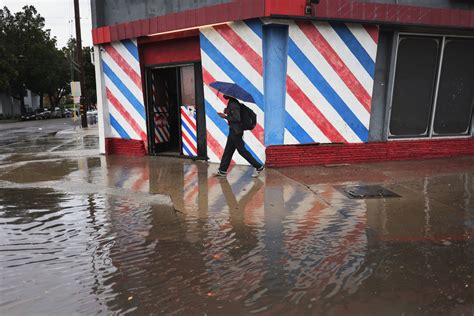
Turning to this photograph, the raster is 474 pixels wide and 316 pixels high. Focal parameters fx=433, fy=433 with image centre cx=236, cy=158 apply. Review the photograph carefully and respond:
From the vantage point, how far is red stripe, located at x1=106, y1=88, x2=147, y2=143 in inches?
438

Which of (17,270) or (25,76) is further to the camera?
(25,76)

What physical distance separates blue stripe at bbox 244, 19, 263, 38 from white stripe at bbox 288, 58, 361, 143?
805 mm

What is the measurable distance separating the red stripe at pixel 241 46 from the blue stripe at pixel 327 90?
2.29 ft

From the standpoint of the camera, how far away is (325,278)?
4.05 metres

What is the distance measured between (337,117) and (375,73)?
1311mm

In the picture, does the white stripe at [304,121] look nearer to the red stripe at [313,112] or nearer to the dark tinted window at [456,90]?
the red stripe at [313,112]

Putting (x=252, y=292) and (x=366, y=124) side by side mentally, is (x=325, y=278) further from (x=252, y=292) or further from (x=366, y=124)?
(x=366, y=124)

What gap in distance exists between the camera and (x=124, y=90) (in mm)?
11203

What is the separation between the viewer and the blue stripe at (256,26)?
8586 mm

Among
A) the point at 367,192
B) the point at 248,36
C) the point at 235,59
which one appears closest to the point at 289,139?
the point at 235,59

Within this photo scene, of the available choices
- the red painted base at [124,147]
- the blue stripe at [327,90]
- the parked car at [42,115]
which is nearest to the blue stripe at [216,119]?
the blue stripe at [327,90]

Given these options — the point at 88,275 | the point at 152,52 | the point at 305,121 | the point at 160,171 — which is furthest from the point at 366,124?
the point at 88,275

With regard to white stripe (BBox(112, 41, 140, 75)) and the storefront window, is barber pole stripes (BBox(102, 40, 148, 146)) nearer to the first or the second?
white stripe (BBox(112, 41, 140, 75))

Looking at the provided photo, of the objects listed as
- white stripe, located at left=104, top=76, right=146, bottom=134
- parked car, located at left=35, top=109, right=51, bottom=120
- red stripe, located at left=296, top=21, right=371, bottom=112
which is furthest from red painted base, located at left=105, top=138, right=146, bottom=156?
parked car, located at left=35, top=109, right=51, bottom=120
